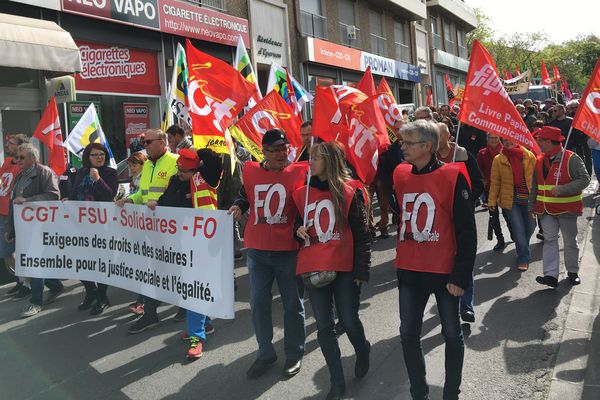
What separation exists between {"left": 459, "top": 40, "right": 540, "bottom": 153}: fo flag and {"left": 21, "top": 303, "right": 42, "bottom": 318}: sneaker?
491 centimetres

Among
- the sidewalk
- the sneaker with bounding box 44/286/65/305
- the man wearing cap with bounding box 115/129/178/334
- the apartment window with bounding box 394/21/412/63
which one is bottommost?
the sidewalk

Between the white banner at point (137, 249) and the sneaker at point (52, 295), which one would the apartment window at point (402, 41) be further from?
the white banner at point (137, 249)

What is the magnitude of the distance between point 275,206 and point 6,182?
457cm

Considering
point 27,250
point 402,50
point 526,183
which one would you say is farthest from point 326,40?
point 27,250

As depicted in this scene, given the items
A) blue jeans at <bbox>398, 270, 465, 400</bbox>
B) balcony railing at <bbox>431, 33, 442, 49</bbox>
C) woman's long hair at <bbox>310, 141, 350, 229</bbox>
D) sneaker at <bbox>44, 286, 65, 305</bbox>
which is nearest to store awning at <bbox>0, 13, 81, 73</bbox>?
sneaker at <bbox>44, 286, 65, 305</bbox>

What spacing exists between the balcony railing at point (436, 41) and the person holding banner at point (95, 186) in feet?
98.8

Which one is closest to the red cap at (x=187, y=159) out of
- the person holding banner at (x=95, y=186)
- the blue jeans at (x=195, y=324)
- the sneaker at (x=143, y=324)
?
the blue jeans at (x=195, y=324)

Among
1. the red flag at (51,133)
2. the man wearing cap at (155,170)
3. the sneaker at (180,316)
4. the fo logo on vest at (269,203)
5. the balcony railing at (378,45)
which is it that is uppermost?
the balcony railing at (378,45)

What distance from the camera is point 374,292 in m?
6.00

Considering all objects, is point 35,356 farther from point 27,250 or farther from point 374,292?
point 374,292

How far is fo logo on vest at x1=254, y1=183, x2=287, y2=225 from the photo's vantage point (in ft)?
12.9

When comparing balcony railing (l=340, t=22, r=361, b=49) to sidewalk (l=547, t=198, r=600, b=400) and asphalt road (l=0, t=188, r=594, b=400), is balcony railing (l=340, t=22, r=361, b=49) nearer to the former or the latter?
sidewalk (l=547, t=198, r=600, b=400)

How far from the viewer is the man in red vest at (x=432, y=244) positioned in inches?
125

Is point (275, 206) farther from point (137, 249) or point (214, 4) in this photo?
point (214, 4)
